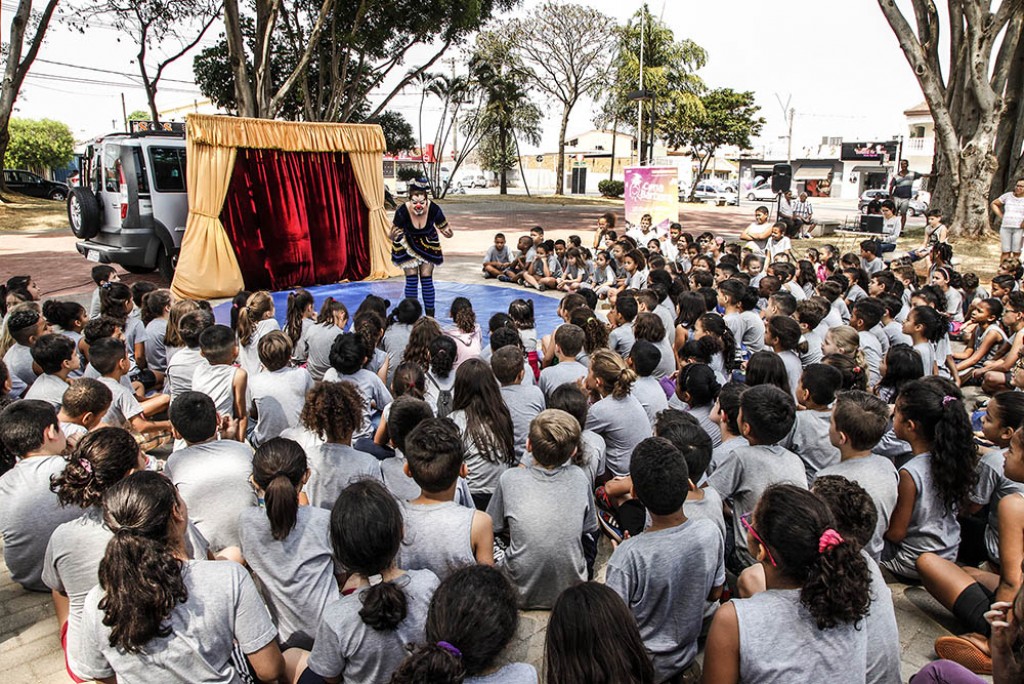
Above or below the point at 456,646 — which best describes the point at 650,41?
above

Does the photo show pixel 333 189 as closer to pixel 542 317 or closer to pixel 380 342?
pixel 542 317

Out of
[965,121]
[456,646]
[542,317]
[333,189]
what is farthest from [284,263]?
[965,121]

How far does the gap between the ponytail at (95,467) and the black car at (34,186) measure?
90.4ft

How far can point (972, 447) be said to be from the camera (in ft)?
9.41

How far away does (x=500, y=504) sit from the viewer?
296 cm

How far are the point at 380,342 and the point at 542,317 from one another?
369 cm

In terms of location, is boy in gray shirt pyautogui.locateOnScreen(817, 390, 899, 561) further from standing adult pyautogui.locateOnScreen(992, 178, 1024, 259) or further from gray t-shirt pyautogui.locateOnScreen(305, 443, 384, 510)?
standing adult pyautogui.locateOnScreen(992, 178, 1024, 259)

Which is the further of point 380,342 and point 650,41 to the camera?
point 650,41

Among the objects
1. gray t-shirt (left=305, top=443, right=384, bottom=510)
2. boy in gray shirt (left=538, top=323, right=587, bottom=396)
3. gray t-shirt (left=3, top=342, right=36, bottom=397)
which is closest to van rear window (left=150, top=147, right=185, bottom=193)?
gray t-shirt (left=3, top=342, right=36, bottom=397)

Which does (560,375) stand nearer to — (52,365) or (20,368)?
(52,365)

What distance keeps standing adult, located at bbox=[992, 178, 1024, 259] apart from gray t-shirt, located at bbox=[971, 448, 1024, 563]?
8.21 m

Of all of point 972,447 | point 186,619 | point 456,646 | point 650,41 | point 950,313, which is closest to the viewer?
point 456,646

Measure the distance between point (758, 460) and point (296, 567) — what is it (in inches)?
76.0

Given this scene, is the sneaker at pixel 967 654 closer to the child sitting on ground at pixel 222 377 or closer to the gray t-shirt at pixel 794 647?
the gray t-shirt at pixel 794 647
